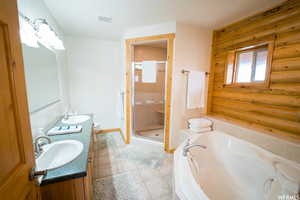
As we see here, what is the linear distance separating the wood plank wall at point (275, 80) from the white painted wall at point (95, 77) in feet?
Answer: 8.35

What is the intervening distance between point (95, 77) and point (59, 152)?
2098mm

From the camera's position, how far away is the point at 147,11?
5.93 ft

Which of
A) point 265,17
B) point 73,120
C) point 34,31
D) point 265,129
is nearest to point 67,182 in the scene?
→ point 73,120

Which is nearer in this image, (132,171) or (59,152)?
(59,152)

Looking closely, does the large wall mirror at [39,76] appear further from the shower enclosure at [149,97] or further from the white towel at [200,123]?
the white towel at [200,123]

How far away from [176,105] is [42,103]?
6.64 ft

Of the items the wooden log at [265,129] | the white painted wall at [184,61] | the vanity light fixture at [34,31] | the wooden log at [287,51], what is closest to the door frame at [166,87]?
the white painted wall at [184,61]

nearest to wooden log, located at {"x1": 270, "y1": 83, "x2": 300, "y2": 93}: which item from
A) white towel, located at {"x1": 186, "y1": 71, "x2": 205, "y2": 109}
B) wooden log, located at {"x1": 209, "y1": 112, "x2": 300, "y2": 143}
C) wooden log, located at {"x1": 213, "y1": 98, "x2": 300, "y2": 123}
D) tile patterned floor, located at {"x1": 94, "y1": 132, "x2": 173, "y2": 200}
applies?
wooden log, located at {"x1": 213, "y1": 98, "x2": 300, "y2": 123}

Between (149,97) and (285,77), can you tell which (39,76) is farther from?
(285,77)

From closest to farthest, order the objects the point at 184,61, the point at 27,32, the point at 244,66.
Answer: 1. the point at 27,32
2. the point at 244,66
3. the point at 184,61

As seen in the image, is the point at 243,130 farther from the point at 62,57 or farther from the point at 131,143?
the point at 62,57

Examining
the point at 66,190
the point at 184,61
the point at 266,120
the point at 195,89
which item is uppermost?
the point at 184,61

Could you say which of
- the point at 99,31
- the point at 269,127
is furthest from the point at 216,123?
the point at 99,31

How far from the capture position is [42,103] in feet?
4.78
